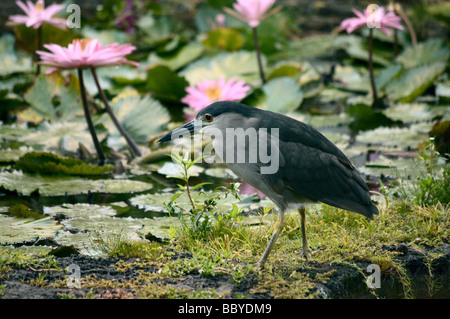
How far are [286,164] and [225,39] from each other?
4.41 meters

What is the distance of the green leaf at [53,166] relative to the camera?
177 inches

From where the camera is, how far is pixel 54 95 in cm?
573

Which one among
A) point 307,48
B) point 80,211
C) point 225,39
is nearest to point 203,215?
point 80,211

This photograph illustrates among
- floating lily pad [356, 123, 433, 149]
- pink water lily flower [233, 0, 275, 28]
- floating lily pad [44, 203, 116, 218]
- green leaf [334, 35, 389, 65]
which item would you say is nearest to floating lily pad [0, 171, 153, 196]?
floating lily pad [44, 203, 116, 218]

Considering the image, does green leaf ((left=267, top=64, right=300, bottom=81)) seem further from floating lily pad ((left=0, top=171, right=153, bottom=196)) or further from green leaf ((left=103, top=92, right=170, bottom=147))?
floating lily pad ((left=0, top=171, right=153, bottom=196))

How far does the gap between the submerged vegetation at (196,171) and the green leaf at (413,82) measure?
0.02 m

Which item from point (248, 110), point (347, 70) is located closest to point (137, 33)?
point (347, 70)

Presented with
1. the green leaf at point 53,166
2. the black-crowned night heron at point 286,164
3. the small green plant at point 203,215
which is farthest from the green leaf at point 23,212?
the black-crowned night heron at point 286,164

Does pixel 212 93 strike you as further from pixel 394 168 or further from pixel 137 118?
pixel 394 168

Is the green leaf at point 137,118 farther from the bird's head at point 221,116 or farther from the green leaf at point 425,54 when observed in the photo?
the green leaf at point 425,54

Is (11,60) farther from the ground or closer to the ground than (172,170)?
farther from the ground
